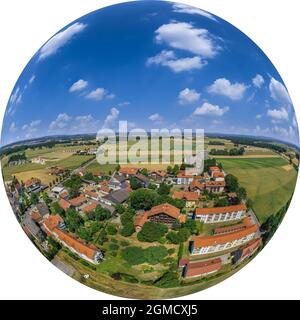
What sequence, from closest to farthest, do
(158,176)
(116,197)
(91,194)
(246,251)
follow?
(158,176), (116,197), (91,194), (246,251)

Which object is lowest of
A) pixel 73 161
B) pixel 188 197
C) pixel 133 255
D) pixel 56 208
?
pixel 133 255

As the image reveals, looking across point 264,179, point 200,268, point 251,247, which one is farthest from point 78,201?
point 251,247

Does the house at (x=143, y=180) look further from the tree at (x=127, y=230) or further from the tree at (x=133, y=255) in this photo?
the tree at (x=133, y=255)

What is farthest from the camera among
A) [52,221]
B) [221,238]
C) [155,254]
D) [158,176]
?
[52,221]

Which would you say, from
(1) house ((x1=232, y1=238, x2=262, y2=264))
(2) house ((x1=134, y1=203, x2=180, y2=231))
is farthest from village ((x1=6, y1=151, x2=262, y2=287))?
(1) house ((x1=232, y1=238, x2=262, y2=264))

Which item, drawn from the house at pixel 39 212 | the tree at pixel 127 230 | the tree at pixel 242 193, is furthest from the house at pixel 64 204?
the tree at pixel 242 193

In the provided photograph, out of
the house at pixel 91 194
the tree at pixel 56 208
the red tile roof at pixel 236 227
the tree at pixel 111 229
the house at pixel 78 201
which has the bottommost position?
the red tile roof at pixel 236 227

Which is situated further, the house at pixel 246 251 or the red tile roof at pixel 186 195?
the house at pixel 246 251

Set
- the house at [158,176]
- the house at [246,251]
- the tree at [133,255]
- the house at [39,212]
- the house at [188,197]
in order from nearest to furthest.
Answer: the house at [158,176]
the house at [188,197]
the tree at [133,255]
the house at [39,212]
the house at [246,251]

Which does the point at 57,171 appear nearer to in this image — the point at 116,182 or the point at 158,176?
the point at 116,182
